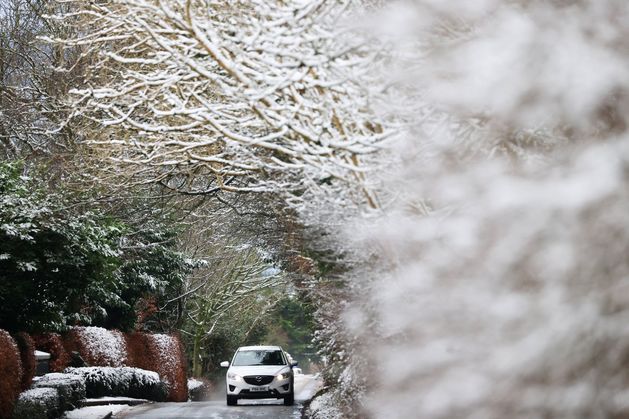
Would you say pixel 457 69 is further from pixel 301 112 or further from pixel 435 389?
pixel 301 112

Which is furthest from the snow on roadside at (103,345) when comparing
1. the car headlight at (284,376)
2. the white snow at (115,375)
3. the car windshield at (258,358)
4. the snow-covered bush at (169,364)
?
the car headlight at (284,376)

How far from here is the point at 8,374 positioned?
554 inches

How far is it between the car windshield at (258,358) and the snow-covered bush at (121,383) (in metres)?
2.58

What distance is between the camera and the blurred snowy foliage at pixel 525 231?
4461 mm

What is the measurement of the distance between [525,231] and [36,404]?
11.1 m

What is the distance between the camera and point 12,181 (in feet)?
55.4

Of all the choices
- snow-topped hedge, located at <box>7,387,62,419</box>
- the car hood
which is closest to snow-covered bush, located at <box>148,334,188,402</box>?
the car hood

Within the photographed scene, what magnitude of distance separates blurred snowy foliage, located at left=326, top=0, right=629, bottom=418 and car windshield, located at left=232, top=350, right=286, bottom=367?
16824 mm

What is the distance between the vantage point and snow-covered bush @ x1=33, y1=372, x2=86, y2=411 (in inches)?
628

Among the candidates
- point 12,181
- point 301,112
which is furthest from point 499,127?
point 12,181

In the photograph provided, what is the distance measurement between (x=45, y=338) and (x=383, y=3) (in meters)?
15.3

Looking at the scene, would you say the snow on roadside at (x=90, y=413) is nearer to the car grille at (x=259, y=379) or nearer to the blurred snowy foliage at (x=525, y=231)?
the car grille at (x=259, y=379)

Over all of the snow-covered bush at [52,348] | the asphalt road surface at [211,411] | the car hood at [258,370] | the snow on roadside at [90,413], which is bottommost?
the asphalt road surface at [211,411]

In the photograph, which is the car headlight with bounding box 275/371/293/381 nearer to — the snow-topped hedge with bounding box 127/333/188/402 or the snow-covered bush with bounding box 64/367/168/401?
the snow-covered bush with bounding box 64/367/168/401
